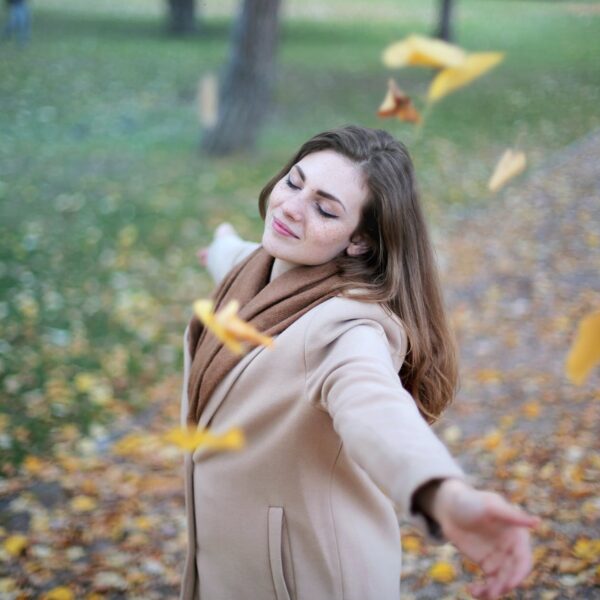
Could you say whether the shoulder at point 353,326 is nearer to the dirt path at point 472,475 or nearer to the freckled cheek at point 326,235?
the freckled cheek at point 326,235

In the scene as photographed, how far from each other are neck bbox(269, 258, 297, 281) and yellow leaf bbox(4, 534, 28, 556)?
7.46 feet

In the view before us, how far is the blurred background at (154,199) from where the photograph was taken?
13.4ft

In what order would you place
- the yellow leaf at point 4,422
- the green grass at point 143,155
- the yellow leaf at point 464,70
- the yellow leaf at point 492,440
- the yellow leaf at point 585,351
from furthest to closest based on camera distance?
the green grass at point 143,155
the yellow leaf at point 492,440
the yellow leaf at point 4,422
the yellow leaf at point 464,70
the yellow leaf at point 585,351

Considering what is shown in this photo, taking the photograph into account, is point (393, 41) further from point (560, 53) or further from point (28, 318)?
point (28, 318)

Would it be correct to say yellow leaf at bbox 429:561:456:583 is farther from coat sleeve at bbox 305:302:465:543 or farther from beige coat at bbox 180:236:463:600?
coat sleeve at bbox 305:302:465:543

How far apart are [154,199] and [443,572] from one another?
582 centimetres

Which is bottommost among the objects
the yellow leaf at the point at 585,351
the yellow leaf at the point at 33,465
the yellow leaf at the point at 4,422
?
the yellow leaf at the point at 33,465

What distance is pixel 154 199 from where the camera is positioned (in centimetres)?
870

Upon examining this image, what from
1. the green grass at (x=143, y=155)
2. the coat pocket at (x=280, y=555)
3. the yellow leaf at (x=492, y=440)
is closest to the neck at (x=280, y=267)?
the coat pocket at (x=280, y=555)

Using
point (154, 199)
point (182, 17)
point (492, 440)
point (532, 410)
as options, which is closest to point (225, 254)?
point (492, 440)

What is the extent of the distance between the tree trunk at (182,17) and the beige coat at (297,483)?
60.2 feet

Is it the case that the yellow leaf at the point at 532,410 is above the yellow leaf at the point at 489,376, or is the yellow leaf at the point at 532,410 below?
above

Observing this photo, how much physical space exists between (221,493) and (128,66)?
14.2m

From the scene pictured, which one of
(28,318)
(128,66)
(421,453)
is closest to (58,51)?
(128,66)
